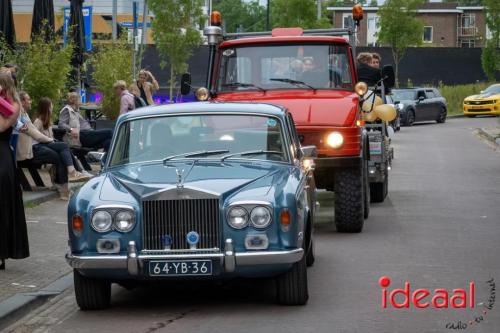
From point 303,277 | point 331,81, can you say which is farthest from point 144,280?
point 331,81

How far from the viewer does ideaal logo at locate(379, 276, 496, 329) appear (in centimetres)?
979

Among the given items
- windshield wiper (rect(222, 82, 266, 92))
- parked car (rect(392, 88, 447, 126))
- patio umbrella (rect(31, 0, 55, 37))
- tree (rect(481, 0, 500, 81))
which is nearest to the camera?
windshield wiper (rect(222, 82, 266, 92))

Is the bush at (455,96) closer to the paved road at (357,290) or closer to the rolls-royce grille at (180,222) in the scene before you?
the paved road at (357,290)

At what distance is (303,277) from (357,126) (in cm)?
508

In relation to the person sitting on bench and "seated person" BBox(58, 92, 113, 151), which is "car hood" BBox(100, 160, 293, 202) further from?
"seated person" BBox(58, 92, 113, 151)

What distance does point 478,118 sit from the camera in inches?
2216

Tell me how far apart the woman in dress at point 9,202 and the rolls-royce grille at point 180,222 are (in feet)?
8.58

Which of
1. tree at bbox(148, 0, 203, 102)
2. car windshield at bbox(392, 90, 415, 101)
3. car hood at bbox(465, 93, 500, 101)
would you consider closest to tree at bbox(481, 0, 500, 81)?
car hood at bbox(465, 93, 500, 101)

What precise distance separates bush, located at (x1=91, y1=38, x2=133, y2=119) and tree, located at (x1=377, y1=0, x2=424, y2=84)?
124 ft

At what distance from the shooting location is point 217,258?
9.51 m

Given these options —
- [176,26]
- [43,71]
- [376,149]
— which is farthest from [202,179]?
[176,26]

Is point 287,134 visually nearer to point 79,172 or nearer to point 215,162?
point 215,162

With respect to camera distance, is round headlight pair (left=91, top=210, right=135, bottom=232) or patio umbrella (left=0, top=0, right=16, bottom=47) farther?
patio umbrella (left=0, top=0, right=16, bottom=47)

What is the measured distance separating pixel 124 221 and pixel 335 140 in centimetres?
523
